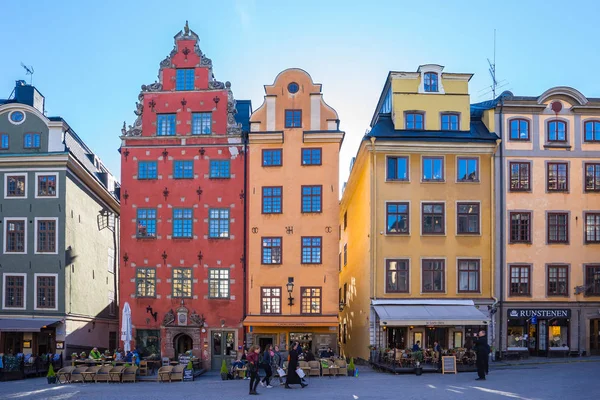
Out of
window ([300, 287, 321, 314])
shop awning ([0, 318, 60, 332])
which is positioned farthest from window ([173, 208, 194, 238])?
shop awning ([0, 318, 60, 332])

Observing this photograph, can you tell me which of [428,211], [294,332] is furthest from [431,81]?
[294,332]

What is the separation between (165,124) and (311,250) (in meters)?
11.5

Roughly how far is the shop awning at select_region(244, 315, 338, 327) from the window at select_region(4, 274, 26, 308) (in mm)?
13914

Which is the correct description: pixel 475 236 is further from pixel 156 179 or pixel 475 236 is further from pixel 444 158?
pixel 156 179

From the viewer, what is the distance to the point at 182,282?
40.1 metres

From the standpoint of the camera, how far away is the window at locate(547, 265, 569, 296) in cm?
3984

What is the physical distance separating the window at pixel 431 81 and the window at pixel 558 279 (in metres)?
12.4

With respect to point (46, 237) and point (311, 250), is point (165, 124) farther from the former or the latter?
point (311, 250)

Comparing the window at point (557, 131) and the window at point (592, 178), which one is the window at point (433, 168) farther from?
the window at point (592, 178)

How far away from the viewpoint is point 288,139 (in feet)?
132

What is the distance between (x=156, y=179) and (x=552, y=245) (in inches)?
925

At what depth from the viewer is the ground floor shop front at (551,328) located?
39.3 metres

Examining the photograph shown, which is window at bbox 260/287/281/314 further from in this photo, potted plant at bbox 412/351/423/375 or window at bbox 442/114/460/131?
window at bbox 442/114/460/131

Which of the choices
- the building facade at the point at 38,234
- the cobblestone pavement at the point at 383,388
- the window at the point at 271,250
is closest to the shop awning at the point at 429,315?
the cobblestone pavement at the point at 383,388
